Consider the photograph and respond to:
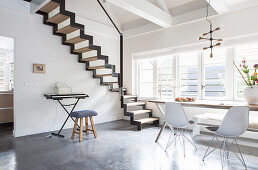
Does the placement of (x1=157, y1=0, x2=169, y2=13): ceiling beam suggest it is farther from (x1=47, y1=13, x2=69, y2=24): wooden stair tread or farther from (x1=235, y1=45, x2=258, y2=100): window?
(x1=47, y1=13, x2=69, y2=24): wooden stair tread

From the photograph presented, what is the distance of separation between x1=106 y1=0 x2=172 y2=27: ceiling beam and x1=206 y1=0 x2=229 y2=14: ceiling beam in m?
1.27

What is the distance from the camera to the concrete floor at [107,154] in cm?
258

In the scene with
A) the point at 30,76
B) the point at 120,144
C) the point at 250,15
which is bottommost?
the point at 120,144

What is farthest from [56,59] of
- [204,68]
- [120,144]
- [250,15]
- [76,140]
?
[250,15]

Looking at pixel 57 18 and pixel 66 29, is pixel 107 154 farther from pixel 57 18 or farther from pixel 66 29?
pixel 57 18

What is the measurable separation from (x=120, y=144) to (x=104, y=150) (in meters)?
0.43

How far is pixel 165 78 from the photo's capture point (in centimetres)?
543

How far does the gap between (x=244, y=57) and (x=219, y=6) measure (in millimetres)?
1262

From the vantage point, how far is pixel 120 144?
11.7ft

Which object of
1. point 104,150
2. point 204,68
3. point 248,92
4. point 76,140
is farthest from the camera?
point 204,68

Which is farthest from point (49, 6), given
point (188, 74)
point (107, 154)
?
point (188, 74)

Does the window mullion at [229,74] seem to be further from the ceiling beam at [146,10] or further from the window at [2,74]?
the window at [2,74]

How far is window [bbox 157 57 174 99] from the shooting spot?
5273 millimetres

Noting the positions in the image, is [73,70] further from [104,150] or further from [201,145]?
[201,145]
